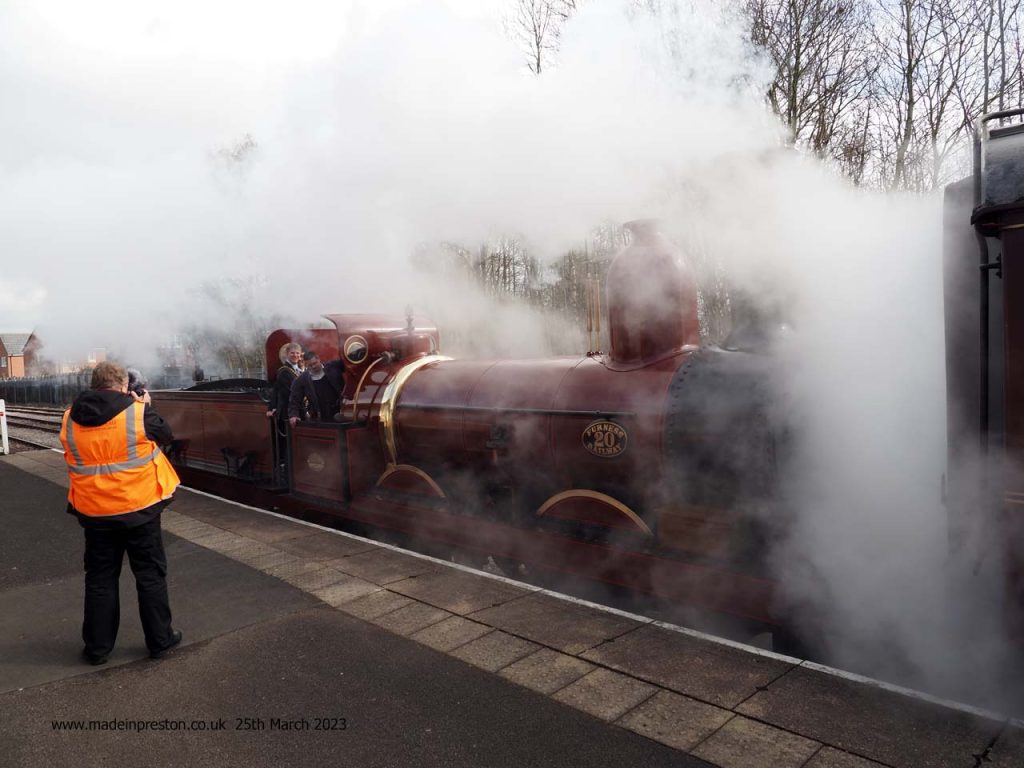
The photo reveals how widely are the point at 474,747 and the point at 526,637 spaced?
3.20ft

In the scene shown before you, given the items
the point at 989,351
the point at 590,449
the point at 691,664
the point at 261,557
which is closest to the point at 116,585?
the point at 261,557

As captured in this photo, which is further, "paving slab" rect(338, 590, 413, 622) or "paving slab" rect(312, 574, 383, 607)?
"paving slab" rect(312, 574, 383, 607)

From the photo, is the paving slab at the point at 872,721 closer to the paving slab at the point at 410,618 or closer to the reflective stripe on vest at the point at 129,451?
the paving slab at the point at 410,618

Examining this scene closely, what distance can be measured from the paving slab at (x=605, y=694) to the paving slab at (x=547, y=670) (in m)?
0.05

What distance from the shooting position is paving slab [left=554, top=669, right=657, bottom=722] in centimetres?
292

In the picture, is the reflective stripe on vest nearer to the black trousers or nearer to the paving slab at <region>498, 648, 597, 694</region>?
the black trousers

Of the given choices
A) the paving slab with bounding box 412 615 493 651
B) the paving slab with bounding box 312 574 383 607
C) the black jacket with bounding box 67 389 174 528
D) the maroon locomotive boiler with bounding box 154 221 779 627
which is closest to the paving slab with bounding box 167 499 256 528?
the maroon locomotive boiler with bounding box 154 221 779 627

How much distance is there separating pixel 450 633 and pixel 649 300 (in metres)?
2.25

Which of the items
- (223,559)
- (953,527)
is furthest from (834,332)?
(223,559)

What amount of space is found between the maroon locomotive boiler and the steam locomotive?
12 mm

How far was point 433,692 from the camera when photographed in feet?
10.2

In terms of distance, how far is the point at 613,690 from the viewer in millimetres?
3074

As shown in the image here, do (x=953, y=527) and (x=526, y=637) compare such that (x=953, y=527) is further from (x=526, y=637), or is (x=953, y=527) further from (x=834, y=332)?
(x=526, y=637)

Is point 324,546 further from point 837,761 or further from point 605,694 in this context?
point 837,761
